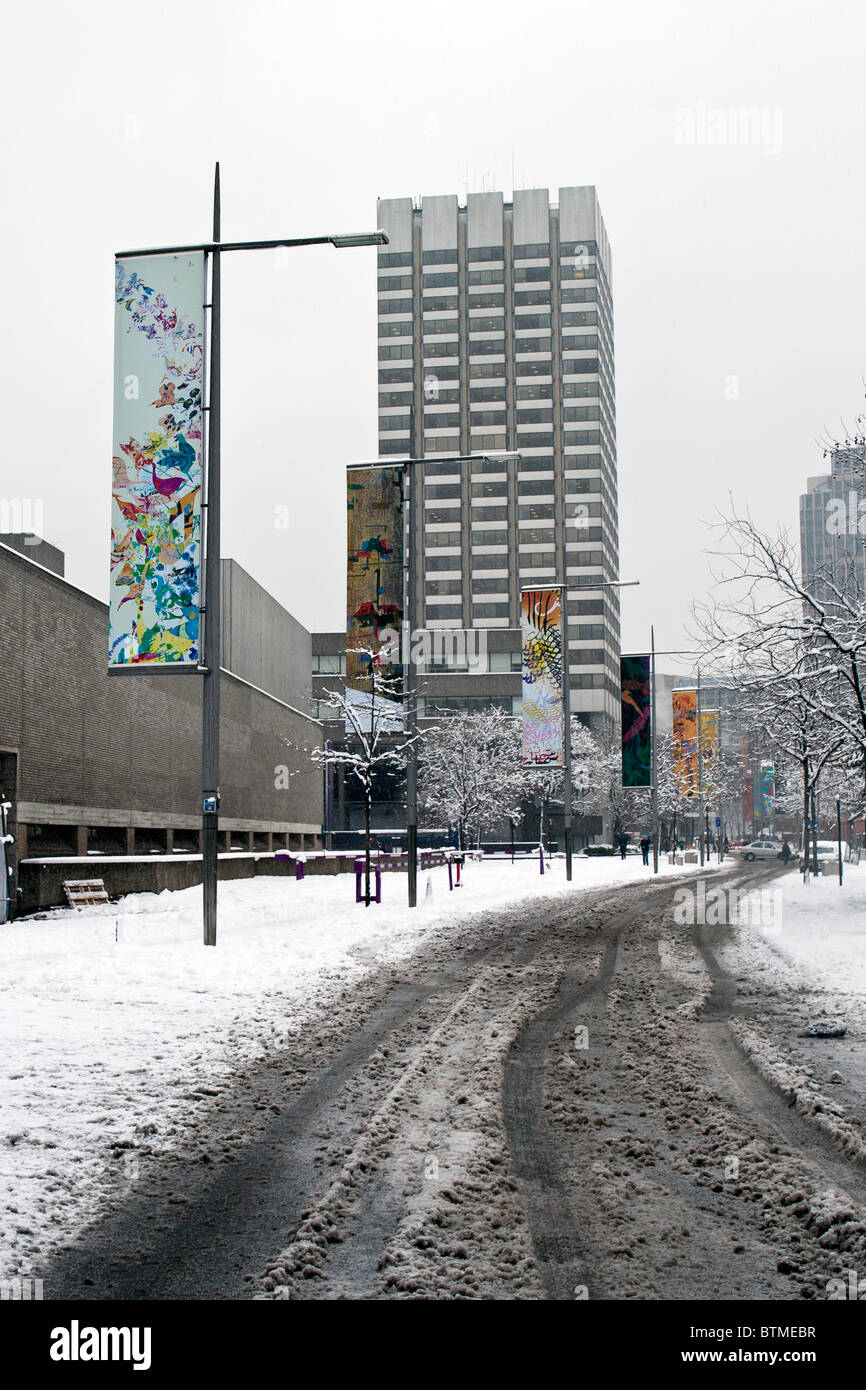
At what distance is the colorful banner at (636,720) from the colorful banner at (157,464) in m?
28.6

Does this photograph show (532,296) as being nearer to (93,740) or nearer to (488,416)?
(488,416)

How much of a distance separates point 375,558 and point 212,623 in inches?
323

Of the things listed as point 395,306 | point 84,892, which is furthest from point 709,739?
point 395,306

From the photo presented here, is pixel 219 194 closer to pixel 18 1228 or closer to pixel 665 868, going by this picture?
pixel 18 1228

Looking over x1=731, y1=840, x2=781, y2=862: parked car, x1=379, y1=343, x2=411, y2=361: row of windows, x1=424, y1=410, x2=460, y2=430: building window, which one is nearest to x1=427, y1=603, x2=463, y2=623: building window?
x1=424, y1=410, x2=460, y2=430: building window

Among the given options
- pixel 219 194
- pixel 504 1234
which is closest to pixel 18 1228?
pixel 504 1234

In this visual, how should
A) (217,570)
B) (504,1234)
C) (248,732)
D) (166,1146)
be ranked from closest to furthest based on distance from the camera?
(504,1234) → (166,1146) → (217,570) → (248,732)

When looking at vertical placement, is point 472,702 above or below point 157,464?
above

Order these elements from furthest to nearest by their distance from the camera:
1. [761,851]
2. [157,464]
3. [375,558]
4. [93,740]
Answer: [761,851] → [93,740] → [375,558] → [157,464]

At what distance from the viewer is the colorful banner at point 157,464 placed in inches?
676

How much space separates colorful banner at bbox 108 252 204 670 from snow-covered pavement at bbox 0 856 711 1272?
4245 mm

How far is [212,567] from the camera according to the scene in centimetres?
1738

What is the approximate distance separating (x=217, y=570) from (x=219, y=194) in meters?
5.77

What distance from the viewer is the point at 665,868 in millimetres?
57219
